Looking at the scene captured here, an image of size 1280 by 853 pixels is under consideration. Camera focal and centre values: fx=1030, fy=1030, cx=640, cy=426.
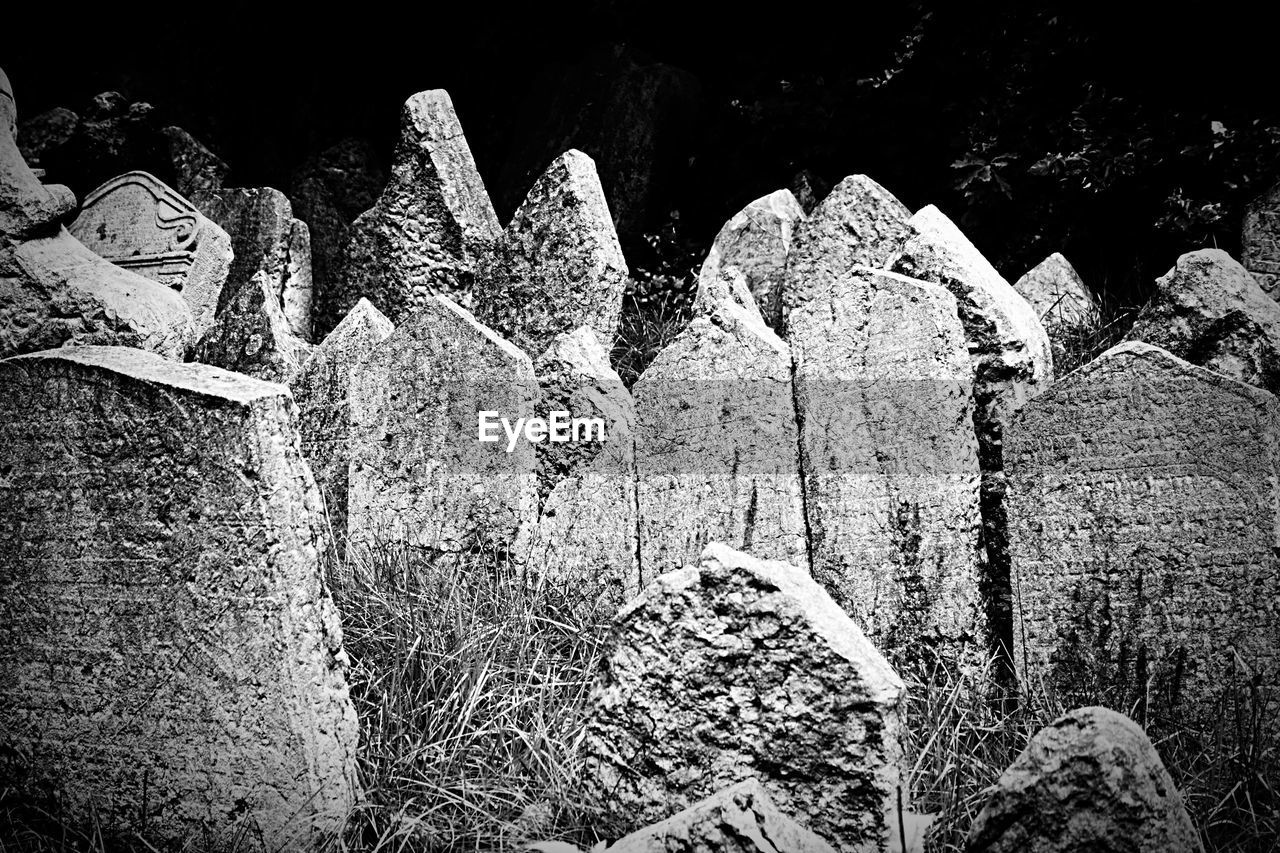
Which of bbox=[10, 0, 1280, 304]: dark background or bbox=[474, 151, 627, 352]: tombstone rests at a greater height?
bbox=[10, 0, 1280, 304]: dark background

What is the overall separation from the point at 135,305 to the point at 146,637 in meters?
1.21

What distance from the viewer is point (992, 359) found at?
2891mm

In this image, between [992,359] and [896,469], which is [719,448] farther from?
[992,359]

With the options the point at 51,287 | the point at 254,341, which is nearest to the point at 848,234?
the point at 254,341

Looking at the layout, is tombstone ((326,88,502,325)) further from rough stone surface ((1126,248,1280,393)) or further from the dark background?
rough stone surface ((1126,248,1280,393))

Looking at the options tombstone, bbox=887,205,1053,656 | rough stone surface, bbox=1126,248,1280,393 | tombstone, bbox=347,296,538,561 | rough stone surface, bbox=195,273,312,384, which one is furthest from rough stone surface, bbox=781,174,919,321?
rough stone surface, bbox=195,273,312,384

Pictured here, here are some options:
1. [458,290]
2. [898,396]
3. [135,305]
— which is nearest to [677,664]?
[898,396]

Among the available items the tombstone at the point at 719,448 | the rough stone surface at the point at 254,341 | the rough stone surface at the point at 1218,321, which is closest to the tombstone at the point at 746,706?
the tombstone at the point at 719,448

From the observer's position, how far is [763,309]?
4012 mm

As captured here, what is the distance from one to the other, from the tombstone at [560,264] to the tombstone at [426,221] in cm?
47

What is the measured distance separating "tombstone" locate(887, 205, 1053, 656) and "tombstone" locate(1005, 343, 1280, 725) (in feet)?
0.40

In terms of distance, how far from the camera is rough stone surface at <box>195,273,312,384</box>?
3.51 m

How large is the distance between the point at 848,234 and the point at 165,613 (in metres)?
2.59

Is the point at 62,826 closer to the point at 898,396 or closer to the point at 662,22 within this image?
the point at 898,396
